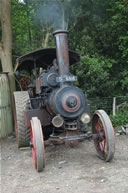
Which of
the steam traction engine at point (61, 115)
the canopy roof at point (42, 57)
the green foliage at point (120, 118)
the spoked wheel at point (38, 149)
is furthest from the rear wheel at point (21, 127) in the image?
the green foliage at point (120, 118)

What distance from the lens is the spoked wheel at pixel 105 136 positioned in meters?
4.03

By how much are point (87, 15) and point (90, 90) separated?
14.3ft

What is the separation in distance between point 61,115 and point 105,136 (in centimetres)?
89

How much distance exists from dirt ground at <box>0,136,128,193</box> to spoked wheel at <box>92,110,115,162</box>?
16cm

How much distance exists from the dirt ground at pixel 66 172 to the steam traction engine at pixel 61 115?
25 cm

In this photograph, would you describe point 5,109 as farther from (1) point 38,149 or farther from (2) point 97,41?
(2) point 97,41

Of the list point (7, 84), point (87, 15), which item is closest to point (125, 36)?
point (87, 15)

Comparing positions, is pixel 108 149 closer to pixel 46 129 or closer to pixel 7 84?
pixel 46 129

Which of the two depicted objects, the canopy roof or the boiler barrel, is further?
the boiler barrel

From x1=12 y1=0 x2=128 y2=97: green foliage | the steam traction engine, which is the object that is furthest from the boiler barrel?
x1=12 y1=0 x2=128 y2=97: green foliage

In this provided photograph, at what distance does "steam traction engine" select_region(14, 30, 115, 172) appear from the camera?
159 inches

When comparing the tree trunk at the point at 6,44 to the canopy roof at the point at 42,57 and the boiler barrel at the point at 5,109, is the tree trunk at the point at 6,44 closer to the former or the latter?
the boiler barrel at the point at 5,109

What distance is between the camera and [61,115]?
4.25 metres

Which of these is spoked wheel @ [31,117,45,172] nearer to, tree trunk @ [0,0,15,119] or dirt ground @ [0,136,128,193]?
dirt ground @ [0,136,128,193]
